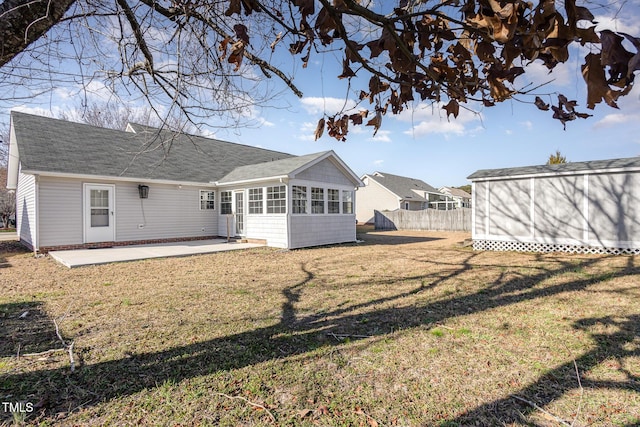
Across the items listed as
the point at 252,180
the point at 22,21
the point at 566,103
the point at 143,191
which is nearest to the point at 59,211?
the point at 143,191

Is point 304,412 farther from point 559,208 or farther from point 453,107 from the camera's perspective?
point 559,208

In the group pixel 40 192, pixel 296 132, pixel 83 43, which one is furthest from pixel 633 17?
pixel 40 192

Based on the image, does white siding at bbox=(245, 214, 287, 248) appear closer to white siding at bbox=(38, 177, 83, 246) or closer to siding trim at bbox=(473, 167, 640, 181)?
white siding at bbox=(38, 177, 83, 246)

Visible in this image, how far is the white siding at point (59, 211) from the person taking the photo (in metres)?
10.3

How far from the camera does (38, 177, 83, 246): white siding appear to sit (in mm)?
10312

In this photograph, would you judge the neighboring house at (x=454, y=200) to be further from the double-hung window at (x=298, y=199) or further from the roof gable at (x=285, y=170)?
the double-hung window at (x=298, y=199)

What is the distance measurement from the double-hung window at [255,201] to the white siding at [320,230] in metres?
1.88

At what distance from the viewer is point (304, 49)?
3.37 meters

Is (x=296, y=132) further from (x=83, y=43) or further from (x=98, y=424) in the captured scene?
(x=98, y=424)

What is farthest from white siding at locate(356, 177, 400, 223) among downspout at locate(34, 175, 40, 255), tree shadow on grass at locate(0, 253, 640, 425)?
tree shadow on grass at locate(0, 253, 640, 425)

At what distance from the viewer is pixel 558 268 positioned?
782 cm

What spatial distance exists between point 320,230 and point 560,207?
26.9 ft

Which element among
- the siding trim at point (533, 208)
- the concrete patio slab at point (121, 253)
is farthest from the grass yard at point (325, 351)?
the siding trim at point (533, 208)

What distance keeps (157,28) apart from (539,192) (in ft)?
38.4
